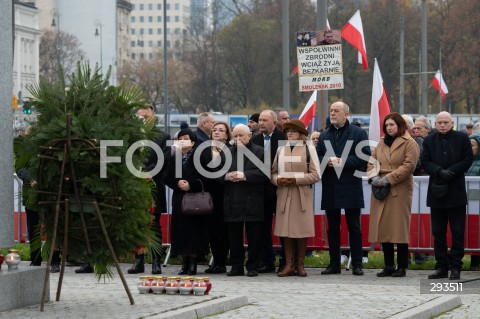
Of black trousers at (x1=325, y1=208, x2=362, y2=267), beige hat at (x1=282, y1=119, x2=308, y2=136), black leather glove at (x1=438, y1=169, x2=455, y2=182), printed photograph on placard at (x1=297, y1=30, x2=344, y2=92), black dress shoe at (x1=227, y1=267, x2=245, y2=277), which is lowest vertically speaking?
black dress shoe at (x1=227, y1=267, x2=245, y2=277)

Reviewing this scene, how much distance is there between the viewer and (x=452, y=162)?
15820 mm

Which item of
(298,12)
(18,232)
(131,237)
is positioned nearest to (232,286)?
(131,237)

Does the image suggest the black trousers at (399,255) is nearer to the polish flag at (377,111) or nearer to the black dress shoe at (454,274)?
the black dress shoe at (454,274)

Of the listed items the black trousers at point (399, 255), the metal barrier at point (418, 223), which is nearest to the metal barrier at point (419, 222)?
the metal barrier at point (418, 223)

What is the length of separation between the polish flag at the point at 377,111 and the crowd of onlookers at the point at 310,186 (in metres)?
2.78

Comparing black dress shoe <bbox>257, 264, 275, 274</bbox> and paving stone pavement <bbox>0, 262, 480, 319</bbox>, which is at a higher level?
paving stone pavement <bbox>0, 262, 480, 319</bbox>

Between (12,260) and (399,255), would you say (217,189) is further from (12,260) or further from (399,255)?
(12,260)

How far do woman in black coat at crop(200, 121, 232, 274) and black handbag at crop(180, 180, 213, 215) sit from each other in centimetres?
29

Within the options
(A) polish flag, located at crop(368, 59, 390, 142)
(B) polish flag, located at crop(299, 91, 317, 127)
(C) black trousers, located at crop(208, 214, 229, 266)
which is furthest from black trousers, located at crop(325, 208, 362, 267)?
(B) polish flag, located at crop(299, 91, 317, 127)

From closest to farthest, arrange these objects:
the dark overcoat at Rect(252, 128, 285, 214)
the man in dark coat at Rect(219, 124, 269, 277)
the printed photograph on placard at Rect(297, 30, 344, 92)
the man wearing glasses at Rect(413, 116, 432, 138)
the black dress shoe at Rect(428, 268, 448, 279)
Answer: the black dress shoe at Rect(428, 268, 448, 279)
the man in dark coat at Rect(219, 124, 269, 277)
the dark overcoat at Rect(252, 128, 285, 214)
the printed photograph on placard at Rect(297, 30, 344, 92)
the man wearing glasses at Rect(413, 116, 432, 138)

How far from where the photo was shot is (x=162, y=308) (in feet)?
37.5

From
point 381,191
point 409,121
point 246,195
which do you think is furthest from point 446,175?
point 409,121

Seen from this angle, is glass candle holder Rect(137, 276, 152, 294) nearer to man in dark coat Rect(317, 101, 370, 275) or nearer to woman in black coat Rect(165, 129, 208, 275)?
woman in black coat Rect(165, 129, 208, 275)

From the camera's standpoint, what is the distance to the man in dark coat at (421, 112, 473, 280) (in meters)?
15.7
